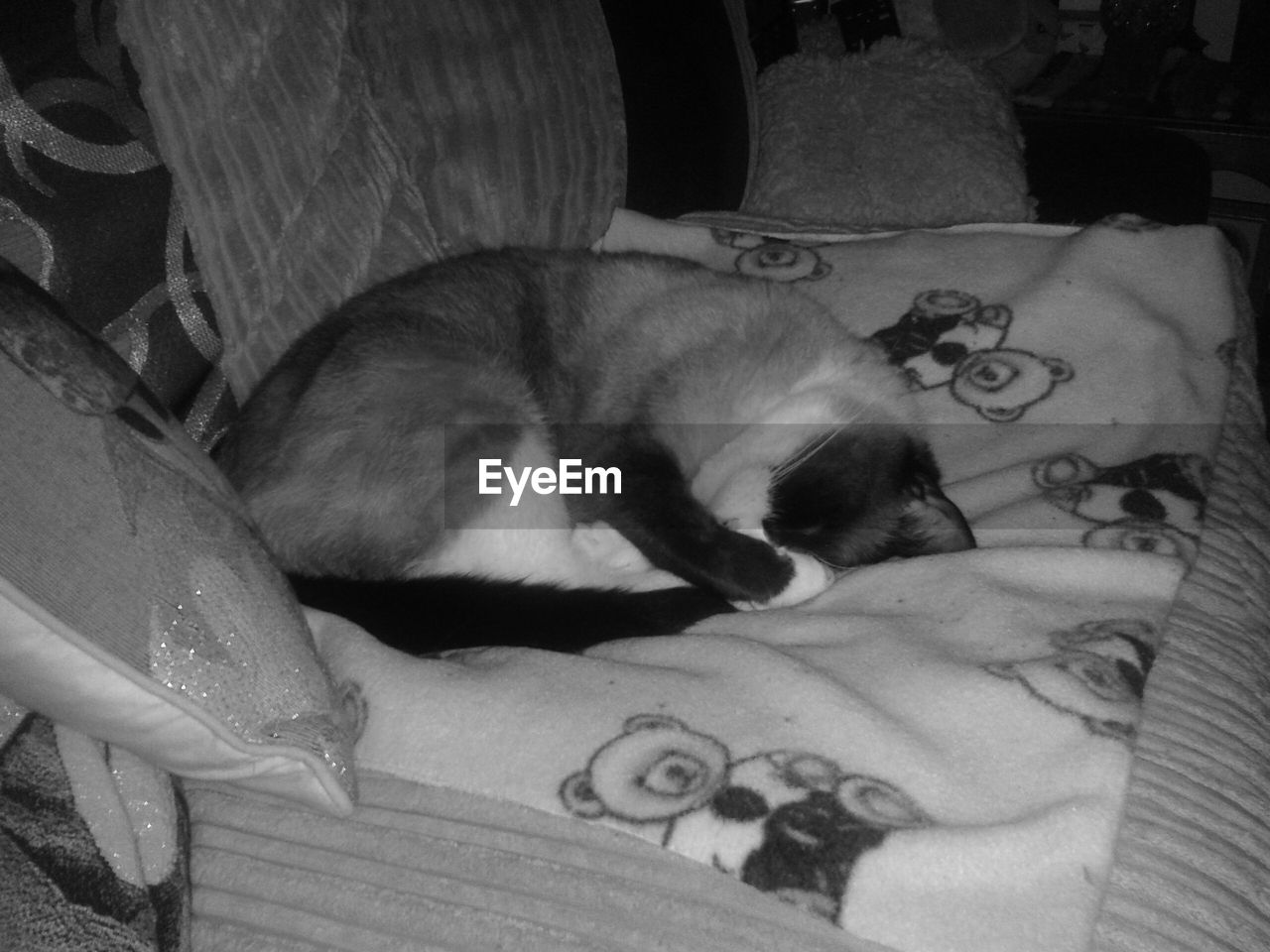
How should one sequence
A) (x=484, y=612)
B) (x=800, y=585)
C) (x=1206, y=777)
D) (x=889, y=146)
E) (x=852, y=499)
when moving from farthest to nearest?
(x=889, y=146) < (x=852, y=499) < (x=800, y=585) < (x=484, y=612) < (x=1206, y=777)

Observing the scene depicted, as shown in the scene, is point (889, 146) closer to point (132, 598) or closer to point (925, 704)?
point (925, 704)

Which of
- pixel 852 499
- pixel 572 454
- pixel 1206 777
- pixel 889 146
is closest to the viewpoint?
pixel 1206 777

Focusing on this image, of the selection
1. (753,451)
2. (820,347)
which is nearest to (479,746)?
(753,451)

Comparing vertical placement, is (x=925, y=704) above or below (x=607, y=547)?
above

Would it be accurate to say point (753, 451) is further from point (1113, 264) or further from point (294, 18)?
point (294, 18)

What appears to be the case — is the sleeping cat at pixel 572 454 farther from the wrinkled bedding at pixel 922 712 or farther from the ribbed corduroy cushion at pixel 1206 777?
the ribbed corduroy cushion at pixel 1206 777

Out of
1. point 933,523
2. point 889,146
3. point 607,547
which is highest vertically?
point 889,146

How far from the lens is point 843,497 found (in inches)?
53.1

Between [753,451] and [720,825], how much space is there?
732 mm

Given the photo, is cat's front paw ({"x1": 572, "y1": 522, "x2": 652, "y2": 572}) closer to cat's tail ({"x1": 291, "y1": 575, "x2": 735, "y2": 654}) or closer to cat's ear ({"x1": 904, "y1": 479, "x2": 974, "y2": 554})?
cat's tail ({"x1": 291, "y1": 575, "x2": 735, "y2": 654})

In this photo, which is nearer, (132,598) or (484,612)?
(132,598)

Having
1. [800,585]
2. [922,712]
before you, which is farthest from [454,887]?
[800,585]

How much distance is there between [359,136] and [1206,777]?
4.47 feet

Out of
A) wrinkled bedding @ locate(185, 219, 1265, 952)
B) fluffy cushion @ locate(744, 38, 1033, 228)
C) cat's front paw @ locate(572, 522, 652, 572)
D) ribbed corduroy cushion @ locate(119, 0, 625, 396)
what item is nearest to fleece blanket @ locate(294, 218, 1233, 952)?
wrinkled bedding @ locate(185, 219, 1265, 952)
